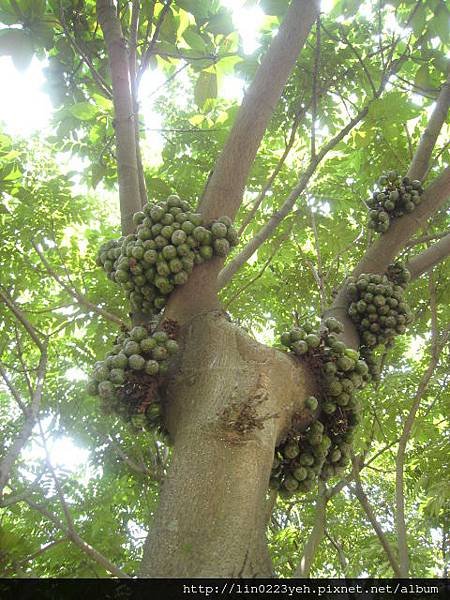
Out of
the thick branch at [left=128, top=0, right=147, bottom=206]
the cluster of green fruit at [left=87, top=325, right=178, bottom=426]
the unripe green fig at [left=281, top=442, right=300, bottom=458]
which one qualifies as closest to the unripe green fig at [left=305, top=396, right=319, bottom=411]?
the unripe green fig at [left=281, top=442, right=300, bottom=458]

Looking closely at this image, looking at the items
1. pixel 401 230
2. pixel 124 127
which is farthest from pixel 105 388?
pixel 401 230

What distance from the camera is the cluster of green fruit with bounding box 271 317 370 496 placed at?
240cm

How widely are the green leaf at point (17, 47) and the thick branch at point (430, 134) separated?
8.26ft

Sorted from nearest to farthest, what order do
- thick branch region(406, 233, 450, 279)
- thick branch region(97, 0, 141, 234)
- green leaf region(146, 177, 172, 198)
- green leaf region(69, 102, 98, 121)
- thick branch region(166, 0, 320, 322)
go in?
thick branch region(166, 0, 320, 322)
thick branch region(97, 0, 141, 234)
thick branch region(406, 233, 450, 279)
green leaf region(69, 102, 98, 121)
green leaf region(146, 177, 172, 198)

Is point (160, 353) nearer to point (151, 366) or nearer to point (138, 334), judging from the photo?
point (151, 366)

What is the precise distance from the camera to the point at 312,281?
17.6 feet

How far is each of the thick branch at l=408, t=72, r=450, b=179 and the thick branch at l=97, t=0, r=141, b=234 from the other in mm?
1778

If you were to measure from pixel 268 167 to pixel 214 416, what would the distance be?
305cm

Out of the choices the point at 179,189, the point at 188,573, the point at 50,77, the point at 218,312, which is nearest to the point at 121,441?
the point at 179,189

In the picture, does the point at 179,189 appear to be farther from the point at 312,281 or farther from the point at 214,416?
the point at 214,416

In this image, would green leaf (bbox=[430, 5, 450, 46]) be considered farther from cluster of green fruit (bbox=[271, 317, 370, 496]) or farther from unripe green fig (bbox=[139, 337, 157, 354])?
unripe green fig (bbox=[139, 337, 157, 354])

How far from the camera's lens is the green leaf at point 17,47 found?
10.5 feet

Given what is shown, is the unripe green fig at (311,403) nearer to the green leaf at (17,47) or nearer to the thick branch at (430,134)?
the thick branch at (430,134)

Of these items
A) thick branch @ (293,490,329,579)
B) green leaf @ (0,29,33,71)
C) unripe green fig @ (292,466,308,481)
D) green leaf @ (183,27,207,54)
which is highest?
green leaf @ (183,27,207,54)
